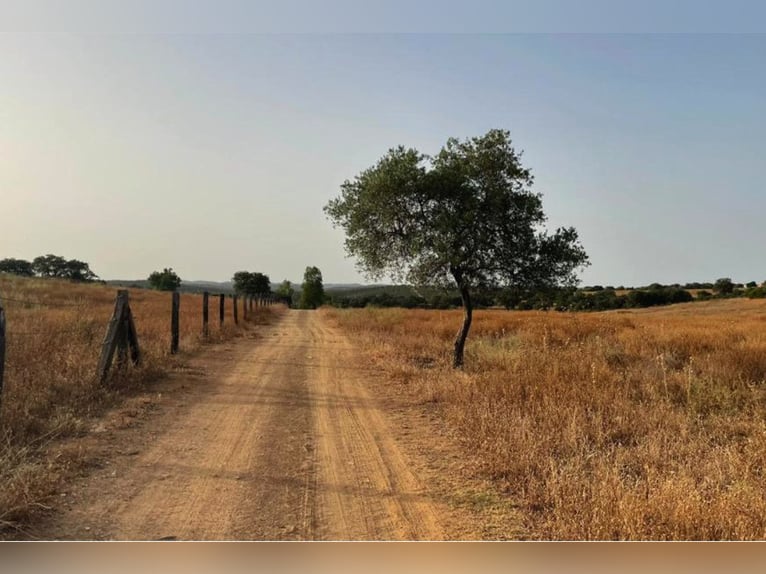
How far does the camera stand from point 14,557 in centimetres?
320

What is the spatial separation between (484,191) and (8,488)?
10.1 metres

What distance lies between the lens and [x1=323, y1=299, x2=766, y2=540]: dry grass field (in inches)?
145

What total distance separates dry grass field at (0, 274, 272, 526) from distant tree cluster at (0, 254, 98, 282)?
316 mm

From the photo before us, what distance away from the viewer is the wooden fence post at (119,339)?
8664mm

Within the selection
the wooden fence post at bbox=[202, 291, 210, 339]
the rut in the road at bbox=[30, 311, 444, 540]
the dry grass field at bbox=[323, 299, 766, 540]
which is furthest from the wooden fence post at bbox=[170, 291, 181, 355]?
the dry grass field at bbox=[323, 299, 766, 540]

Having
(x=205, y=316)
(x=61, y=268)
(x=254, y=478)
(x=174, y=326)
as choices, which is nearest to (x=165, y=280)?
(x=61, y=268)

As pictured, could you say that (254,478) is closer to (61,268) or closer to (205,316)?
(61,268)

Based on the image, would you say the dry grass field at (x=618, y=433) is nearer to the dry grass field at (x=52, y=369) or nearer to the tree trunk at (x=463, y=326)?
the tree trunk at (x=463, y=326)

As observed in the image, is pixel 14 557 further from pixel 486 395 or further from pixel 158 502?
pixel 486 395

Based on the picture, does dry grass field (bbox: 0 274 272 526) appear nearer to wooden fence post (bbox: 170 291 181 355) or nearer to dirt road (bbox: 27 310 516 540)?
wooden fence post (bbox: 170 291 181 355)

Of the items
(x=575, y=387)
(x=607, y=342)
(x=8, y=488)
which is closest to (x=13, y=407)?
(x=8, y=488)

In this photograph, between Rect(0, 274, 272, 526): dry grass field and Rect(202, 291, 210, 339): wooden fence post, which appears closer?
Rect(0, 274, 272, 526): dry grass field

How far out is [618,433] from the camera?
20.2 ft

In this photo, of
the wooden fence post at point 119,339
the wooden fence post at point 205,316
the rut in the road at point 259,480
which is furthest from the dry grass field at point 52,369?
the wooden fence post at point 205,316
